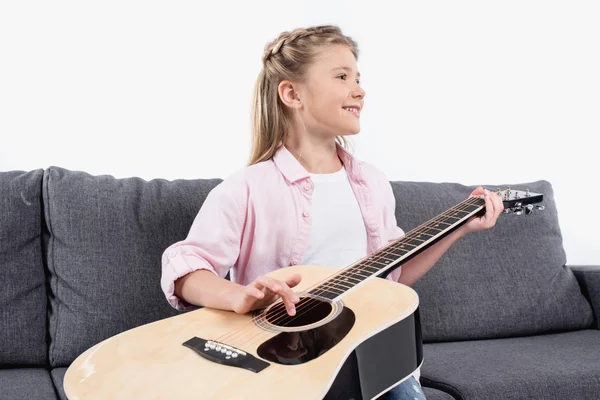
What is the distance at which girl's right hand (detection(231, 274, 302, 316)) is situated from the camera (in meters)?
1.21

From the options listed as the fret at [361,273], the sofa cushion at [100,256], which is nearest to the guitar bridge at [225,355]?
the fret at [361,273]

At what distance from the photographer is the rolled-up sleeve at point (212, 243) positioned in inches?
57.5

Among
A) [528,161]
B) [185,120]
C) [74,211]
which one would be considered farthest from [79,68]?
[528,161]

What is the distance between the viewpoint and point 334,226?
163 cm

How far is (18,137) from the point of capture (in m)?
2.15

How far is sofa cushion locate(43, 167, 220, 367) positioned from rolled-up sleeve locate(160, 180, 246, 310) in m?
0.34

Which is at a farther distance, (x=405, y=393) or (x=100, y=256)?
(x=100, y=256)

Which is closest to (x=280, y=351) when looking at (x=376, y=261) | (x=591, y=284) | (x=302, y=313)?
(x=302, y=313)

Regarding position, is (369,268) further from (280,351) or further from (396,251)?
(280,351)

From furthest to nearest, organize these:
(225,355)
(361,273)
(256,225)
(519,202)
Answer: (519,202) → (256,225) → (361,273) → (225,355)

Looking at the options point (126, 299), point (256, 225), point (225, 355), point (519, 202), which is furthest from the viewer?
point (126, 299)

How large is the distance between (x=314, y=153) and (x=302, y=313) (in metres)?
0.55

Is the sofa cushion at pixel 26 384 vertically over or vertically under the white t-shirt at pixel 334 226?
under

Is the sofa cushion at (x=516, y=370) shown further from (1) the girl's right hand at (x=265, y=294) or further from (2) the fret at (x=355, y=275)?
(1) the girl's right hand at (x=265, y=294)
